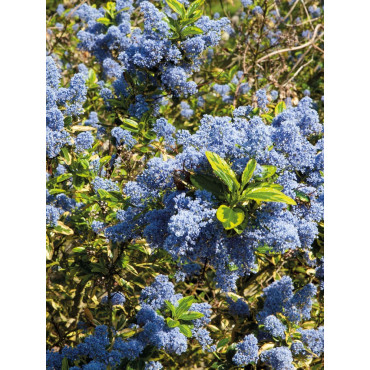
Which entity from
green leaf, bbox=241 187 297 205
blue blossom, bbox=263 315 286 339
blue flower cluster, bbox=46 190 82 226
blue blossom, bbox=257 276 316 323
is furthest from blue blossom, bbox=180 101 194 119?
green leaf, bbox=241 187 297 205

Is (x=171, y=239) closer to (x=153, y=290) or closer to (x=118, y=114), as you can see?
(x=153, y=290)

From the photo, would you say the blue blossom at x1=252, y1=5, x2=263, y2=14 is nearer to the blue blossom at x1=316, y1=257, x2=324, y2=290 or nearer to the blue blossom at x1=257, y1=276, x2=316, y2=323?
the blue blossom at x1=316, y1=257, x2=324, y2=290

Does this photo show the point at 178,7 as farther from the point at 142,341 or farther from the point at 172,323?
the point at 142,341

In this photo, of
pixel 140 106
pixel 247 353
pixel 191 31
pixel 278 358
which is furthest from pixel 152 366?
pixel 191 31

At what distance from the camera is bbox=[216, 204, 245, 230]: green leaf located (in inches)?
67.9

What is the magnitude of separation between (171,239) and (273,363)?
1258 mm

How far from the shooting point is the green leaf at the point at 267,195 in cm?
175

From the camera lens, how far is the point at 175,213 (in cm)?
191

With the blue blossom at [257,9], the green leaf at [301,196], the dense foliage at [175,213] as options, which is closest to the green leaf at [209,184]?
the dense foliage at [175,213]

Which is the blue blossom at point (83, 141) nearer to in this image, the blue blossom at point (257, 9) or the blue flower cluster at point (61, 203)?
the blue flower cluster at point (61, 203)

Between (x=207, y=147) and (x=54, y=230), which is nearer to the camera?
(x=207, y=147)

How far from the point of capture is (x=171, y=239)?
1799 mm

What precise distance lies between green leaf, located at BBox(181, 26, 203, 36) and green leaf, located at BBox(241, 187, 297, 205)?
4.04 feet
